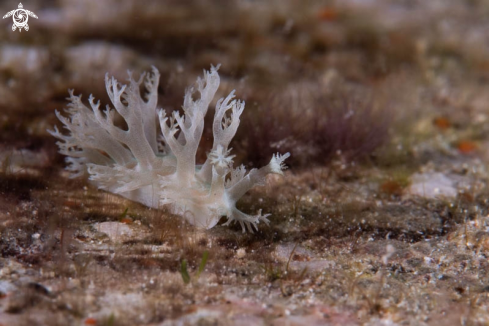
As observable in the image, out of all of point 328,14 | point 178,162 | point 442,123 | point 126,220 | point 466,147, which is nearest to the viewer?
point 178,162

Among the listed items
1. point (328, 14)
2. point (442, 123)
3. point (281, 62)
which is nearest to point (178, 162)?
point (281, 62)

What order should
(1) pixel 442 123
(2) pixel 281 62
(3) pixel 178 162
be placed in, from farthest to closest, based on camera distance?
(2) pixel 281 62 → (1) pixel 442 123 → (3) pixel 178 162

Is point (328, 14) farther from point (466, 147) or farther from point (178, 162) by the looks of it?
point (178, 162)

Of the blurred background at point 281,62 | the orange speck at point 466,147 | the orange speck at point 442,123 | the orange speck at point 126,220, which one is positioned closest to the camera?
the orange speck at point 126,220

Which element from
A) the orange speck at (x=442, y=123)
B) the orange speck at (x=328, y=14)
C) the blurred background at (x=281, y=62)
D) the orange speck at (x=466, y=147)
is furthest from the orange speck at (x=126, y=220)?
the orange speck at (x=328, y=14)

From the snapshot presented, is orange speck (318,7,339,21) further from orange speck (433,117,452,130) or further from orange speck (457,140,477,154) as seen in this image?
orange speck (457,140,477,154)

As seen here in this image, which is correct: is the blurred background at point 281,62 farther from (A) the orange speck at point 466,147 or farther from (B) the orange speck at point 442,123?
(A) the orange speck at point 466,147
